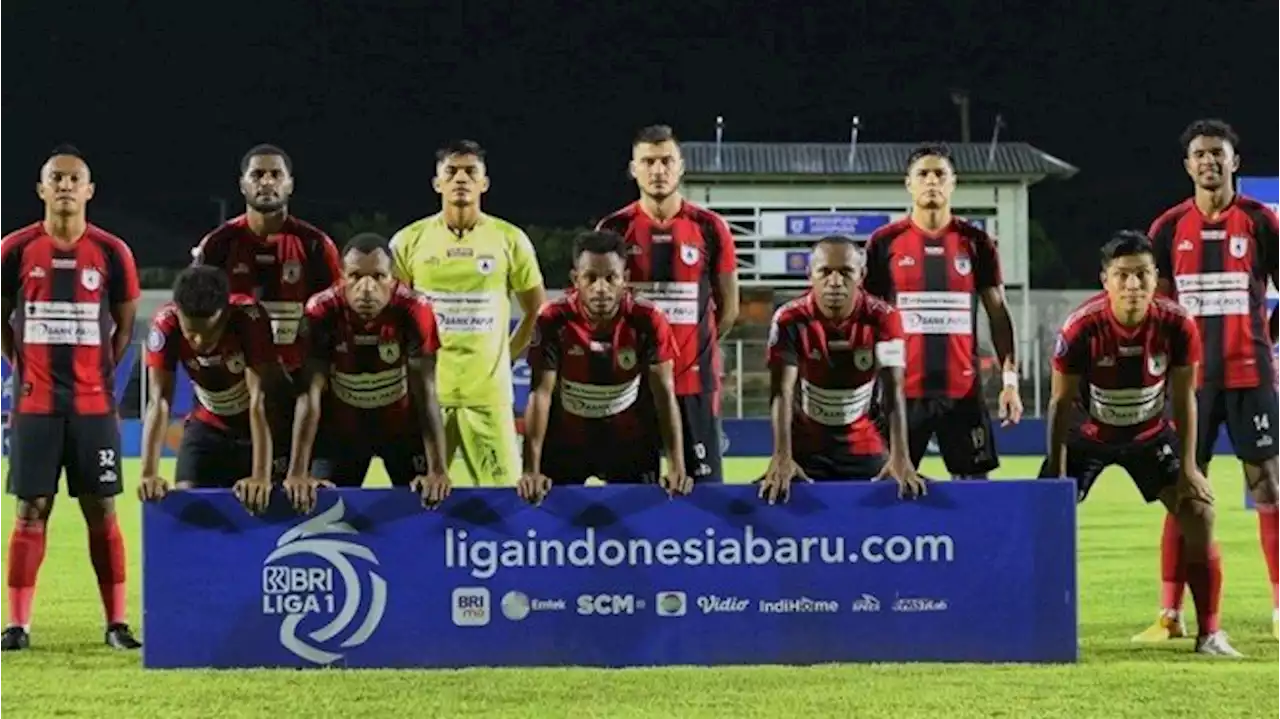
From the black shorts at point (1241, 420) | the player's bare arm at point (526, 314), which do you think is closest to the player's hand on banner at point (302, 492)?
the player's bare arm at point (526, 314)

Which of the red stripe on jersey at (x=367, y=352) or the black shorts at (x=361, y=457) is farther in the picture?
the black shorts at (x=361, y=457)

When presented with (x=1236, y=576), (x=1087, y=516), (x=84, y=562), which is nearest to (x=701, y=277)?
(x=1236, y=576)

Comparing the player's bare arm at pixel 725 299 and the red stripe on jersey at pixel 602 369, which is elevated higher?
the player's bare arm at pixel 725 299

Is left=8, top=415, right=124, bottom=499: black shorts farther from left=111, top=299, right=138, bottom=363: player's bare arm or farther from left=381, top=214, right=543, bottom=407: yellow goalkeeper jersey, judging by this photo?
left=381, top=214, right=543, bottom=407: yellow goalkeeper jersey

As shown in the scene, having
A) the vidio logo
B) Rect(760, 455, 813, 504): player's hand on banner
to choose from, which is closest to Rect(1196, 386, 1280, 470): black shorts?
Rect(760, 455, 813, 504): player's hand on banner

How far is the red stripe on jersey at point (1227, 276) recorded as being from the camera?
7707mm

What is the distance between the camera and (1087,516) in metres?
14.8

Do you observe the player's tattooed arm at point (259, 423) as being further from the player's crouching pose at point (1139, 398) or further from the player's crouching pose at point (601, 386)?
the player's crouching pose at point (1139, 398)

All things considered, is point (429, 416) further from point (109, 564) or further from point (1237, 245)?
point (1237, 245)

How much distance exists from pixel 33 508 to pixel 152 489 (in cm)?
138

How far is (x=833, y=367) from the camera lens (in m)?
7.21

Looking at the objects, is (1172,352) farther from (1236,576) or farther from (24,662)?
(24,662)

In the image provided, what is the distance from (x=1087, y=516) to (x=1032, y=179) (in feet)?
76.3

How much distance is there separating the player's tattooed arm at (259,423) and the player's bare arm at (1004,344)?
2.97 meters
